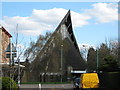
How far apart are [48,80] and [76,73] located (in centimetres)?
958

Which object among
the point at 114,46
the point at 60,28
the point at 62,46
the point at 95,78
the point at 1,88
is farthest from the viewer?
the point at 60,28

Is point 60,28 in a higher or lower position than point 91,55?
higher

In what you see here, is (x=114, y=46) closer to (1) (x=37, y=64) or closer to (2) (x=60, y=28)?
(1) (x=37, y=64)

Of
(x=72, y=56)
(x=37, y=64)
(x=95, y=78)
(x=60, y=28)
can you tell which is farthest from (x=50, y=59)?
(x=95, y=78)

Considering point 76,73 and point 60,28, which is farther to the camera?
point 60,28

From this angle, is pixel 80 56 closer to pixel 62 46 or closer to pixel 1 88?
pixel 62 46

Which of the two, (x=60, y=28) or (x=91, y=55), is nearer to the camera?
(x=91, y=55)

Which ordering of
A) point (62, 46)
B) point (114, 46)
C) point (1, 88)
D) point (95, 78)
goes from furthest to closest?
point (62, 46)
point (114, 46)
point (95, 78)
point (1, 88)

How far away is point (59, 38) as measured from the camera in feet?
260

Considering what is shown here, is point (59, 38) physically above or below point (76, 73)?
above

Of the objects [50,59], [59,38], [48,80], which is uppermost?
[59,38]

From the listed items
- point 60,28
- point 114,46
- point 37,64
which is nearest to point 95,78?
point 114,46

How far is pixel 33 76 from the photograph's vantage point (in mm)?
74188

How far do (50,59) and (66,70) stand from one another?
534 cm
